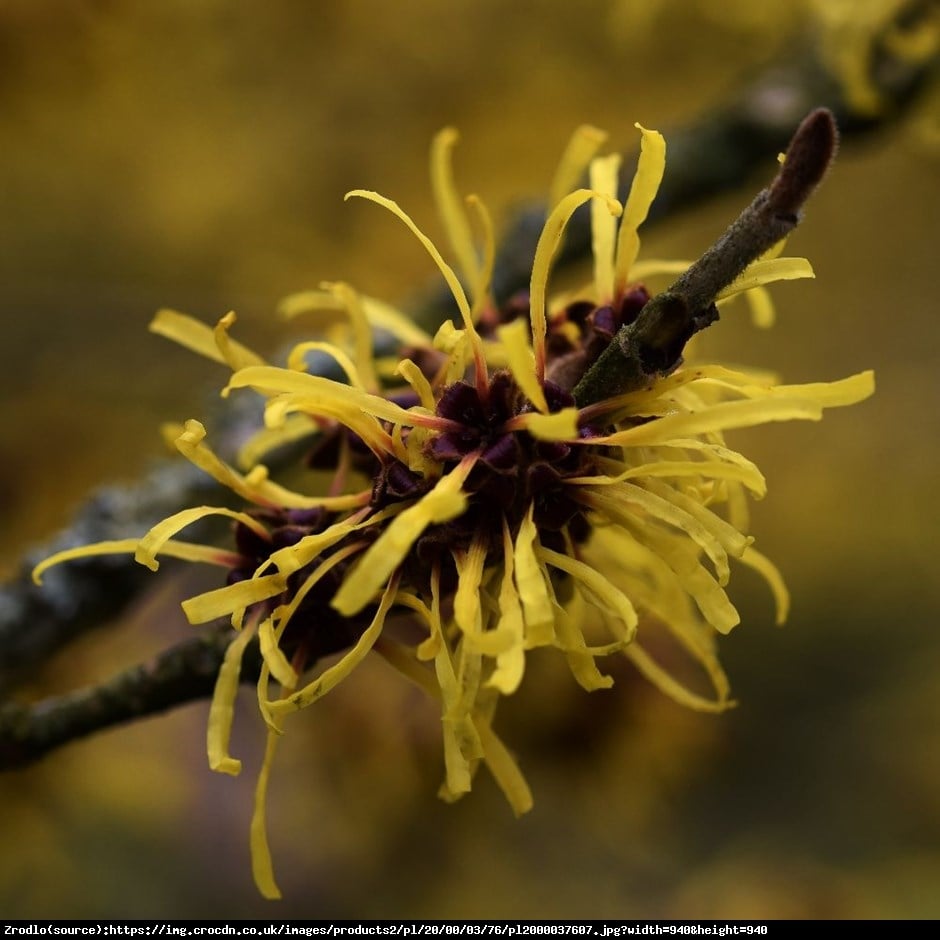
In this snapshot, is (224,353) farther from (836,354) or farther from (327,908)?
(836,354)

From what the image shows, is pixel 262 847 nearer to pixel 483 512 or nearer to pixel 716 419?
pixel 483 512

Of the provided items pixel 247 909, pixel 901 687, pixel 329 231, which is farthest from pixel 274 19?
pixel 901 687

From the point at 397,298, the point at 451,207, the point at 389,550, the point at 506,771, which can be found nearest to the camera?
the point at 389,550

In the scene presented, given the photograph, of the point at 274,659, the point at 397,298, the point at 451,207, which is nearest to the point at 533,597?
the point at 274,659

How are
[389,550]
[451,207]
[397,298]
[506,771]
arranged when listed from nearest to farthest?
[389,550], [506,771], [451,207], [397,298]

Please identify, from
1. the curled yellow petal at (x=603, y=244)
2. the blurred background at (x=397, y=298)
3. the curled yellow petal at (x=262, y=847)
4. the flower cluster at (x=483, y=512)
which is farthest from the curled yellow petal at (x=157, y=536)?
the blurred background at (x=397, y=298)

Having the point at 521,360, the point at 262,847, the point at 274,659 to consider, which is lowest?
the point at 262,847

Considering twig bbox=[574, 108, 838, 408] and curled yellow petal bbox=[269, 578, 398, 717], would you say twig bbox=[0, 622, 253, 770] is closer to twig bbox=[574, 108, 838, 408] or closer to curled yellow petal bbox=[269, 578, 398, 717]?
curled yellow petal bbox=[269, 578, 398, 717]
